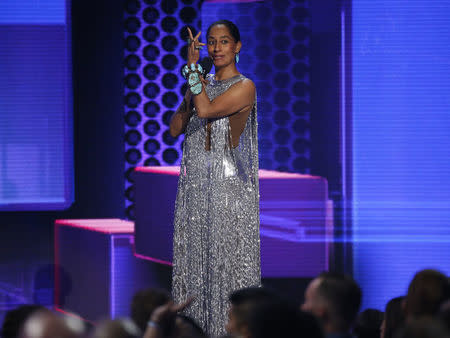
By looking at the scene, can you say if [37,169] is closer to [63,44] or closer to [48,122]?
[48,122]

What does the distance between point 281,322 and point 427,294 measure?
2.35ft

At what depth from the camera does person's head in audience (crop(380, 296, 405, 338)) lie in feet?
7.86

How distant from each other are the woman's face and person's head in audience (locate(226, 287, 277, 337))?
114 centimetres

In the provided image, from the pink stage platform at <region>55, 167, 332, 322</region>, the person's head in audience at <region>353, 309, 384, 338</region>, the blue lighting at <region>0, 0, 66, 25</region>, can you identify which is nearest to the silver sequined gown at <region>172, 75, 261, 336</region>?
the person's head in audience at <region>353, 309, 384, 338</region>

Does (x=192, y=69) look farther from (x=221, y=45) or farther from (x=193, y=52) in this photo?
(x=221, y=45)

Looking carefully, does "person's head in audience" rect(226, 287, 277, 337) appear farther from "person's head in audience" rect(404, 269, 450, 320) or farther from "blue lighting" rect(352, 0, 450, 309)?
"blue lighting" rect(352, 0, 450, 309)

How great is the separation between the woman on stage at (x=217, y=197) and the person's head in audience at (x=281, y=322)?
123 cm

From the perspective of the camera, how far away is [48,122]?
166 inches

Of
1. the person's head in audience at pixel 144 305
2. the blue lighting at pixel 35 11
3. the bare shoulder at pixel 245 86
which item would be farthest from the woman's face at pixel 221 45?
the blue lighting at pixel 35 11

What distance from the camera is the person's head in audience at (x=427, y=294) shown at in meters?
2.14

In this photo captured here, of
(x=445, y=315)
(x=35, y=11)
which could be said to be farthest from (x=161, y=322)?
(x=35, y=11)

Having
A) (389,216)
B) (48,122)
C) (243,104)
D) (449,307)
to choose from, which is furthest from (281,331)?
(48,122)

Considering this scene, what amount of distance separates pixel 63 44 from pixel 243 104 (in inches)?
67.8

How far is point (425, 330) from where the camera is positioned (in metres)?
1.40
